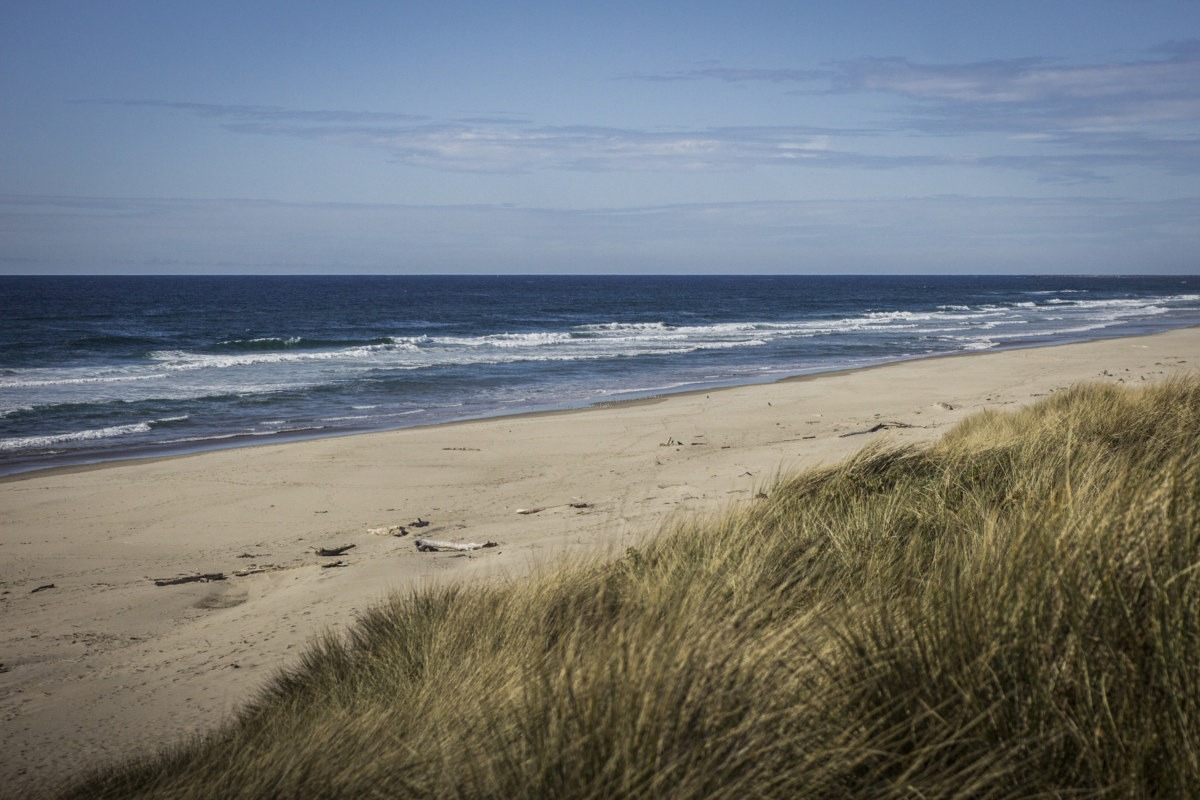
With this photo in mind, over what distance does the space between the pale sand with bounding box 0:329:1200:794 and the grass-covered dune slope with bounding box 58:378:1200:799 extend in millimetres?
1080

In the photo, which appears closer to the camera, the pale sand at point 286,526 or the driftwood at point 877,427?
the pale sand at point 286,526

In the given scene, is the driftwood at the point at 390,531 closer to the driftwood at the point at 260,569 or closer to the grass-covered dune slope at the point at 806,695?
the driftwood at the point at 260,569

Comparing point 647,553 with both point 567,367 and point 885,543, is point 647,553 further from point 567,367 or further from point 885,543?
point 567,367

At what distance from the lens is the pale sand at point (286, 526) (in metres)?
4.77

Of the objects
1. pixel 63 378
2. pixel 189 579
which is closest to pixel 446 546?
pixel 189 579

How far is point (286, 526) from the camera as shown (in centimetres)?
918

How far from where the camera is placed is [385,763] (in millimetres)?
2854

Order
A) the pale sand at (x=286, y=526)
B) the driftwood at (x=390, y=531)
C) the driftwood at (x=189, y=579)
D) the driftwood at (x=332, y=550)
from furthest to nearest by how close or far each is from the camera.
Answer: the driftwood at (x=390, y=531) → the driftwood at (x=332, y=550) → the driftwood at (x=189, y=579) → the pale sand at (x=286, y=526)

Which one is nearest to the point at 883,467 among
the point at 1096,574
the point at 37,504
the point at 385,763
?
the point at 1096,574

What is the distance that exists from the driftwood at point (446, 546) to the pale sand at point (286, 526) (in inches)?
5.1

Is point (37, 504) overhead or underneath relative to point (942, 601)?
underneath

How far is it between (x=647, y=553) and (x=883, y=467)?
2.70m

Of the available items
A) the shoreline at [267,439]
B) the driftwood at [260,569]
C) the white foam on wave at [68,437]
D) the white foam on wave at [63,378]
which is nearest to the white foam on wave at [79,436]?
the white foam on wave at [68,437]

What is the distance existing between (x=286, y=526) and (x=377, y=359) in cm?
2239
